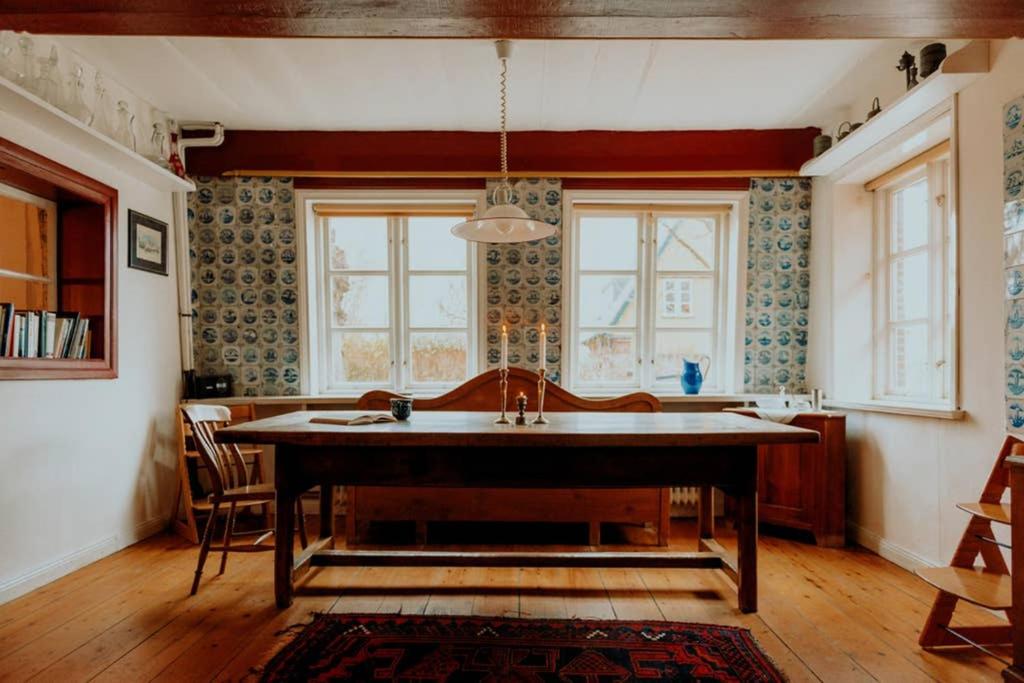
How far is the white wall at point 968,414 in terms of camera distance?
8.59 feet

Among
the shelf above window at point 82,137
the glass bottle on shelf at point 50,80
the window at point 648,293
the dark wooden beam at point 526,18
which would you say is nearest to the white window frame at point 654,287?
the window at point 648,293

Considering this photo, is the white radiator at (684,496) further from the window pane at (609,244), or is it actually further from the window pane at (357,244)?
the window pane at (357,244)

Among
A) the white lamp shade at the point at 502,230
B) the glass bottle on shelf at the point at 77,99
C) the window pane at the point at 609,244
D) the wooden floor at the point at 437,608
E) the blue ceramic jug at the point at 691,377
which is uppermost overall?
the glass bottle on shelf at the point at 77,99

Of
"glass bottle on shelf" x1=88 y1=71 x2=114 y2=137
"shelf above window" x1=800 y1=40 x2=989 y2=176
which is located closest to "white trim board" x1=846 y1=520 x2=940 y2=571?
"shelf above window" x1=800 y1=40 x2=989 y2=176

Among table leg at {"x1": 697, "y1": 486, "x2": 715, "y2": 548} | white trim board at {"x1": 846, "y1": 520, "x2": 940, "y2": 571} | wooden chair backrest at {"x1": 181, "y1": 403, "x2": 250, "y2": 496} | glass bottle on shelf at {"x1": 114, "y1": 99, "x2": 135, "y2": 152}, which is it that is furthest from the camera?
glass bottle on shelf at {"x1": 114, "y1": 99, "x2": 135, "y2": 152}

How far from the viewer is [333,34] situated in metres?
2.07

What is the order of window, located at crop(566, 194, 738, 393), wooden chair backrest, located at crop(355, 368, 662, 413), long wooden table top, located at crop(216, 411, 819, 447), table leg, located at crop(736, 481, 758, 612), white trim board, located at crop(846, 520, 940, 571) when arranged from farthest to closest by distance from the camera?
1. window, located at crop(566, 194, 738, 393)
2. wooden chair backrest, located at crop(355, 368, 662, 413)
3. white trim board, located at crop(846, 520, 940, 571)
4. table leg, located at crop(736, 481, 758, 612)
5. long wooden table top, located at crop(216, 411, 819, 447)

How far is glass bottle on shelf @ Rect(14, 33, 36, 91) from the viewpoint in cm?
283

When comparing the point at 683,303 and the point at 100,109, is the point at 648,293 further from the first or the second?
the point at 100,109

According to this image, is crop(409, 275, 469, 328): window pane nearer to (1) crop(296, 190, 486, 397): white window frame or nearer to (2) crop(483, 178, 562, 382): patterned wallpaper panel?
(1) crop(296, 190, 486, 397): white window frame

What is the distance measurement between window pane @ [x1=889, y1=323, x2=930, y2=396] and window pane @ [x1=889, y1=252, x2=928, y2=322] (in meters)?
0.09

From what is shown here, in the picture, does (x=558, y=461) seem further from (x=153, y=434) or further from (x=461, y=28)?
(x=153, y=434)

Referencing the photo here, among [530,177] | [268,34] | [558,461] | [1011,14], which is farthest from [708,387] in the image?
[268,34]

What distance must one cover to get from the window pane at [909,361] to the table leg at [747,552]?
1712mm
